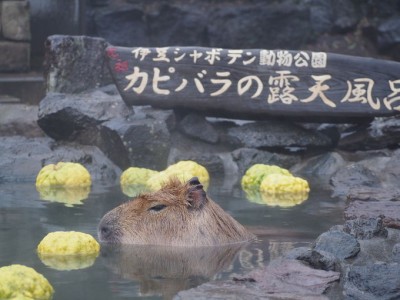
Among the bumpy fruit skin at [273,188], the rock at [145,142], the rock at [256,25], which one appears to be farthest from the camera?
the rock at [256,25]

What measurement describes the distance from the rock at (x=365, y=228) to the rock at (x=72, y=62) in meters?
5.07

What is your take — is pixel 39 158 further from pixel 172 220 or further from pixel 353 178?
pixel 172 220

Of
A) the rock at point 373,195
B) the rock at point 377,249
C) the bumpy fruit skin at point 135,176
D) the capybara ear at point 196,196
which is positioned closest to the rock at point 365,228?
the rock at point 377,249

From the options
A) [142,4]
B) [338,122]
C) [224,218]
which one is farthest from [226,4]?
[224,218]

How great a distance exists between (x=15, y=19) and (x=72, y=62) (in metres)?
2.63

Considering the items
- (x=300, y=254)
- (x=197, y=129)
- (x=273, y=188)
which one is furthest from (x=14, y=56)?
(x=300, y=254)

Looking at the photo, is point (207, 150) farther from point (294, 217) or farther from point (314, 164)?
point (294, 217)

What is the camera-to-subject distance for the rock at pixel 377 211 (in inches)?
236

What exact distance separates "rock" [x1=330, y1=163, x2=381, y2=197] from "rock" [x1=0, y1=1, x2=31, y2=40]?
545cm

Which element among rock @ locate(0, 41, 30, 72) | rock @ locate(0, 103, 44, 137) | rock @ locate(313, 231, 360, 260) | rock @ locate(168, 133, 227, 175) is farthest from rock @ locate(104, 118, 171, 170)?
rock @ locate(313, 231, 360, 260)

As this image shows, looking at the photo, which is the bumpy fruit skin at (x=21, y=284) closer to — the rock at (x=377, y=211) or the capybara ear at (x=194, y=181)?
the capybara ear at (x=194, y=181)

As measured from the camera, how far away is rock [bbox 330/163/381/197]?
832cm

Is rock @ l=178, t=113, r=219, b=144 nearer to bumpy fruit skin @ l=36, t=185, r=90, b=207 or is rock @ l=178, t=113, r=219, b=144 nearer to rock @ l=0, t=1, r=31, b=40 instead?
Result: bumpy fruit skin @ l=36, t=185, r=90, b=207

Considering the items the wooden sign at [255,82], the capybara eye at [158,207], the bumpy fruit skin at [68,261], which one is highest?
the wooden sign at [255,82]
